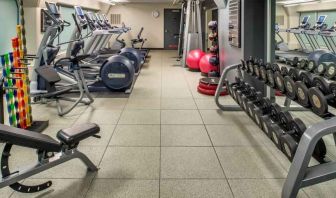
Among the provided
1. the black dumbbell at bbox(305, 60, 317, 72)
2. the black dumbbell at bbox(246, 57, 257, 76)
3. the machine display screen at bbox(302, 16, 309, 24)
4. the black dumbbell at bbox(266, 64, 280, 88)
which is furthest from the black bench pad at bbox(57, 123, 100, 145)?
the machine display screen at bbox(302, 16, 309, 24)

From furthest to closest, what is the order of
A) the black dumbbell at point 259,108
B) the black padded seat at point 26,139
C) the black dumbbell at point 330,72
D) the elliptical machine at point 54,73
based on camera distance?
the elliptical machine at point 54,73 → the black dumbbell at point 330,72 → the black dumbbell at point 259,108 → the black padded seat at point 26,139

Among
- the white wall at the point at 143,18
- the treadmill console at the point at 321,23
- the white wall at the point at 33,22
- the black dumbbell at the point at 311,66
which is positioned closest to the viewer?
the black dumbbell at the point at 311,66

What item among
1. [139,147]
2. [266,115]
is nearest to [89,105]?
[139,147]

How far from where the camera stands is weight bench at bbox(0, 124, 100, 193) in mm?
1960

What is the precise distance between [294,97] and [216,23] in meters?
4.06

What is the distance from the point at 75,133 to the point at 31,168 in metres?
0.39

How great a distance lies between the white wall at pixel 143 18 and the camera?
14070 millimetres

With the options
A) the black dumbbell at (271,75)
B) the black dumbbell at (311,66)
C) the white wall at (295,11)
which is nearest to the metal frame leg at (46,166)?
the black dumbbell at (271,75)

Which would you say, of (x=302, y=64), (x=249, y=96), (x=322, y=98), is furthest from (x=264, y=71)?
(x=322, y=98)

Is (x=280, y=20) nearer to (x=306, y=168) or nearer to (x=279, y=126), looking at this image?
(x=279, y=126)

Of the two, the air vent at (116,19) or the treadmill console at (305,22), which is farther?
the air vent at (116,19)

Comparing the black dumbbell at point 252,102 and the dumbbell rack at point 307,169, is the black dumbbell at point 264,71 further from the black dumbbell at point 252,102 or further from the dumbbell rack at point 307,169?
the dumbbell rack at point 307,169

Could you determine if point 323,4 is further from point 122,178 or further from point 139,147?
point 122,178

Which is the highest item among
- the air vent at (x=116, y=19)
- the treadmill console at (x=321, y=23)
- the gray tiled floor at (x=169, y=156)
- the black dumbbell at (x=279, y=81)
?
the air vent at (x=116, y=19)
